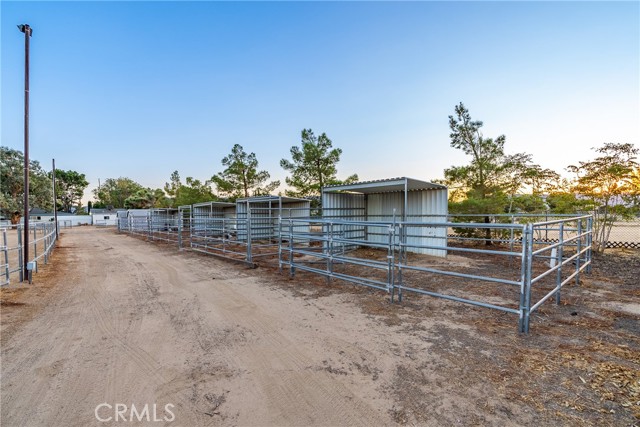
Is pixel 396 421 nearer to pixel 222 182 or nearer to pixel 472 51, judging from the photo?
pixel 472 51

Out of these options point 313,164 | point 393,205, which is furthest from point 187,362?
point 313,164

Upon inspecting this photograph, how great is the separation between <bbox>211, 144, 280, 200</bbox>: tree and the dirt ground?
668 inches

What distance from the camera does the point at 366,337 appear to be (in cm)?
336

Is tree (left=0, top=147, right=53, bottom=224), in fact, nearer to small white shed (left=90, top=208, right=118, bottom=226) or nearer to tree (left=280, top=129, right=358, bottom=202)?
small white shed (left=90, top=208, right=118, bottom=226)

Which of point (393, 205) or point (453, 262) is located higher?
point (393, 205)

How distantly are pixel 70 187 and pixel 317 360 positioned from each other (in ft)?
287

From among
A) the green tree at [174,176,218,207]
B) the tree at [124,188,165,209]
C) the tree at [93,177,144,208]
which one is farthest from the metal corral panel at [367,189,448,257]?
the tree at [93,177,144,208]

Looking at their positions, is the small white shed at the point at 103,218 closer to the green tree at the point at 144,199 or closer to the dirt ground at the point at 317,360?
the green tree at the point at 144,199

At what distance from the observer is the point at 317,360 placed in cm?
283

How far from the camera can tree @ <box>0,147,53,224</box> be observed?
30.6 metres

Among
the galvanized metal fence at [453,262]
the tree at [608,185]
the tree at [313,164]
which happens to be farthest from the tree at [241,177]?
the tree at [608,185]

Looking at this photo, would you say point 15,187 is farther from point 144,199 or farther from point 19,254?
point 19,254

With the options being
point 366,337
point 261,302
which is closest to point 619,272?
point 366,337

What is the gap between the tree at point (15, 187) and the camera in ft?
100
